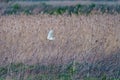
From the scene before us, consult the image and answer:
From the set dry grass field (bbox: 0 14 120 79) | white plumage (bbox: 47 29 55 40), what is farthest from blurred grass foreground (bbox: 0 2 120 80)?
white plumage (bbox: 47 29 55 40)

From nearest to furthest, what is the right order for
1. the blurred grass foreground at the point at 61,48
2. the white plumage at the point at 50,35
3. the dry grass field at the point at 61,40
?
the blurred grass foreground at the point at 61,48, the dry grass field at the point at 61,40, the white plumage at the point at 50,35

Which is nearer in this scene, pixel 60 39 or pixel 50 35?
pixel 50 35

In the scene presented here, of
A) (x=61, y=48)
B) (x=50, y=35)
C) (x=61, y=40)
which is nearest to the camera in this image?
(x=61, y=48)

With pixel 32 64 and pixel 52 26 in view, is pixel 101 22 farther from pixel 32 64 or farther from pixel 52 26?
pixel 32 64

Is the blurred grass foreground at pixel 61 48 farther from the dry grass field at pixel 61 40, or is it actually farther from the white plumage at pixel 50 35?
the white plumage at pixel 50 35

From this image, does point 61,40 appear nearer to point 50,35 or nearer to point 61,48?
point 50,35

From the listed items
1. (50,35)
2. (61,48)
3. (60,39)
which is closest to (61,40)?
(60,39)

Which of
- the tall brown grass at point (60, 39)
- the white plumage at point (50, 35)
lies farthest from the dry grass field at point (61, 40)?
the white plumage at point (50, 35)

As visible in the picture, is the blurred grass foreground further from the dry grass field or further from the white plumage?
the white plumage

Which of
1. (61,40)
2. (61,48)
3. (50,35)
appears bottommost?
(61,48)
